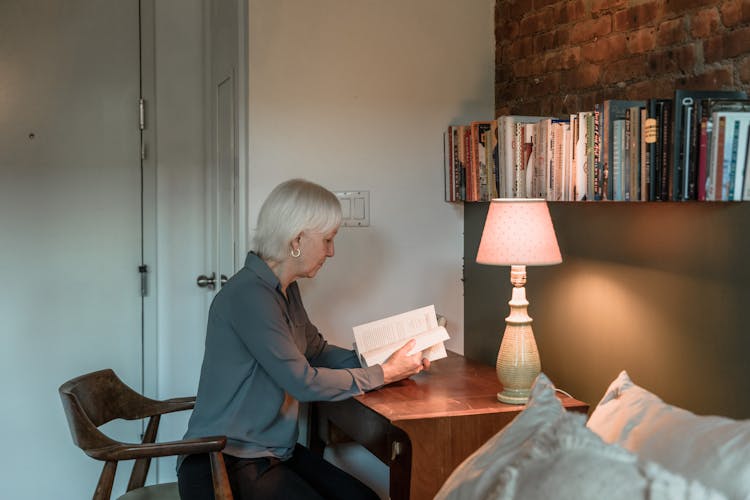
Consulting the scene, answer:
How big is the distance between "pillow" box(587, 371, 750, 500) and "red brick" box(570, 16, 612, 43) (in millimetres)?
1293

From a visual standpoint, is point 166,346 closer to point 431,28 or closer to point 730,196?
→ point 431,28

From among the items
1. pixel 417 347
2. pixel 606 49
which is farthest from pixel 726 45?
Result: pixel 417 347

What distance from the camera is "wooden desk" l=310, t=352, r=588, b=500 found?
86.8 inches

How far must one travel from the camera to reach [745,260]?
1.84 meters

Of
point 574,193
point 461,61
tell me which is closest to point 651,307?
point 574,193

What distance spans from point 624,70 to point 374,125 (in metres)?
1.02

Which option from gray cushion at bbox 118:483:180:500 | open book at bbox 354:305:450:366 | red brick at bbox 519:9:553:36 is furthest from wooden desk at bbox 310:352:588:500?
red brick at bbox 519:9:553:36

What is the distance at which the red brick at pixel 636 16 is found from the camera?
228 centimetres

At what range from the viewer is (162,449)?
2.15 metres

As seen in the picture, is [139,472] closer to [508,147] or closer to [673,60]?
[508,147]

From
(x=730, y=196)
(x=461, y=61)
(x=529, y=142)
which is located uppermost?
(x=461, y=61)

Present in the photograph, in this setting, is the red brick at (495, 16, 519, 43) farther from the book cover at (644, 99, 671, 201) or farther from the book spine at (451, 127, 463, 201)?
the book cover at (644, 99, 671, 201)

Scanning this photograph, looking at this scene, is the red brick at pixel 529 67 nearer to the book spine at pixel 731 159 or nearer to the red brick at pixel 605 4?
the red brick at pixel 605 4

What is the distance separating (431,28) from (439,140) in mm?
419
